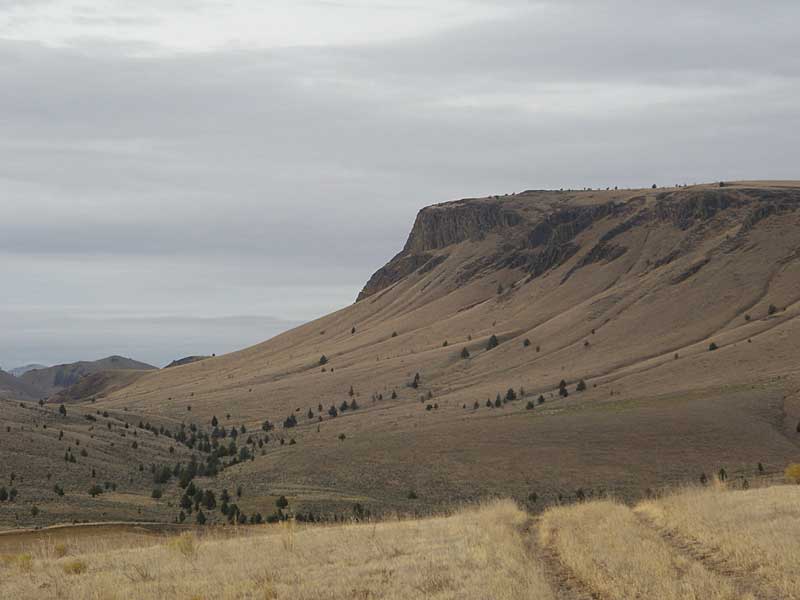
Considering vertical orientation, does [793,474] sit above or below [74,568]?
below

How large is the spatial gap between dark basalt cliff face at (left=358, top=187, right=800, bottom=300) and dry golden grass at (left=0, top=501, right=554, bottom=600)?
317 ft

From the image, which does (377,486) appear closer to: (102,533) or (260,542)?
(102,533)

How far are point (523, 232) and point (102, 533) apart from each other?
131 metres

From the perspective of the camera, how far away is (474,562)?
16500 millimetres

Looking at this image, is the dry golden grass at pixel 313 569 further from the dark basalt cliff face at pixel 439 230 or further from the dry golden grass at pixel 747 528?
the dark basalt cliff face at pixel 439 230

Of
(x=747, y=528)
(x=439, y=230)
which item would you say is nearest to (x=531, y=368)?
(x=747, y=528)

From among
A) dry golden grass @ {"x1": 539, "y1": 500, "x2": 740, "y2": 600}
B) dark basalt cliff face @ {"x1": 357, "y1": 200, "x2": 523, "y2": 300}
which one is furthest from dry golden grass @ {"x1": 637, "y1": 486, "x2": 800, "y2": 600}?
dark basalt cliff face @ {"x1": 357, "y1": 200, "x2": 523, "y2": 300}

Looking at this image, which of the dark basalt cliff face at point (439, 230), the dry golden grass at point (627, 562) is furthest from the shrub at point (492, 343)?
the dry golden grass at point (627, 562)

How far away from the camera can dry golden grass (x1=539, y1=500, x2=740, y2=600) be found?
44.6ft

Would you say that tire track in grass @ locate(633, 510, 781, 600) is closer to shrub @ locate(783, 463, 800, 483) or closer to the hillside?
shrub @ locate(783, 463, 800, 483)

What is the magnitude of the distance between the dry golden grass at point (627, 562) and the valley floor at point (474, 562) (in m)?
0.03

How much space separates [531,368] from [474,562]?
79.1m

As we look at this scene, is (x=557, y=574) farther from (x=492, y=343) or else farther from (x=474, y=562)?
(x=492, y=343)

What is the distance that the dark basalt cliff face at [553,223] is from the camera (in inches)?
4862
